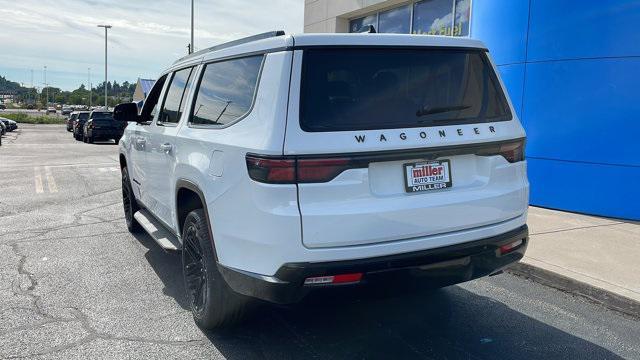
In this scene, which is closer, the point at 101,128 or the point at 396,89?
the point at 396,89

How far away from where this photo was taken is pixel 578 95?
25.9 ft

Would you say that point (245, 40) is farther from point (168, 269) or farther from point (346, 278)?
point (168, 269)

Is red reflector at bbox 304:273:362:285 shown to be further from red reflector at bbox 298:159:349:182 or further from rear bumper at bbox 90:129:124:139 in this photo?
rear bumper at bbox 90:129:124:139

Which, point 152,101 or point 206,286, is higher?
point 152,101

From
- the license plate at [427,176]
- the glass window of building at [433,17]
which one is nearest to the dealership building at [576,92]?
the glass window of building at [433,17]

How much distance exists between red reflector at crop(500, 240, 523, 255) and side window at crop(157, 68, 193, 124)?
2.59 metres

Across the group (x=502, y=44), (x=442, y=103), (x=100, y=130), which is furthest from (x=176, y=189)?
(x=100, y=130)

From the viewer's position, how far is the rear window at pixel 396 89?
2939 mm

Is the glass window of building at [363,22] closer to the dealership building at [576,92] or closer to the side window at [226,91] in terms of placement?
the dealership building at [576,92]

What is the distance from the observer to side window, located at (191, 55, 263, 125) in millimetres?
3243

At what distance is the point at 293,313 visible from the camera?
161 inches

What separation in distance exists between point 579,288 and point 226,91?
341 cm

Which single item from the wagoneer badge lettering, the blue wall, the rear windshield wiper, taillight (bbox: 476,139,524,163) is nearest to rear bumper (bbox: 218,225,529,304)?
taillight (bbox: 476,139,524,163)

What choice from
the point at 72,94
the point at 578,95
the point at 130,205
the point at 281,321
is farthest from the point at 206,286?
the point at 72,94
